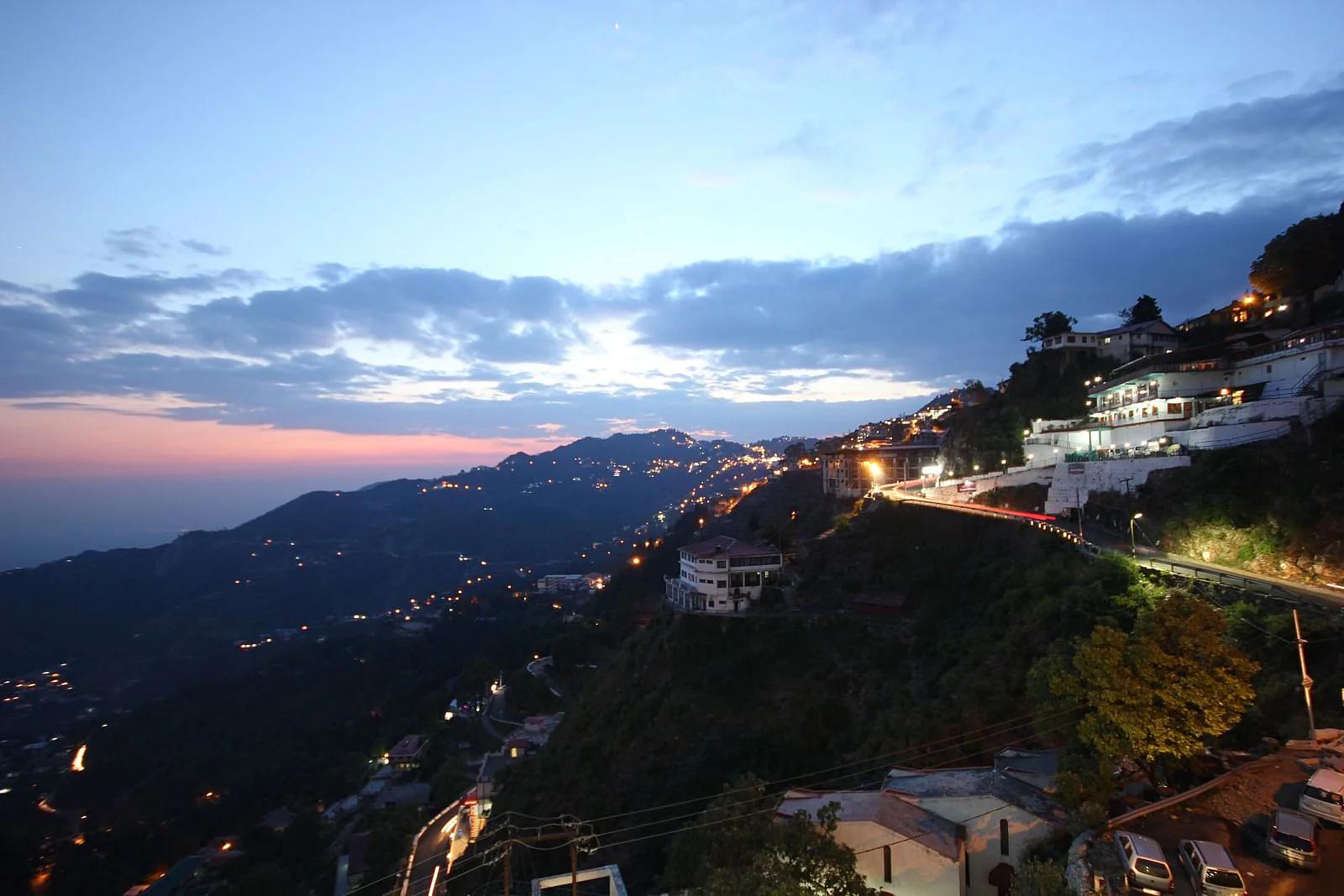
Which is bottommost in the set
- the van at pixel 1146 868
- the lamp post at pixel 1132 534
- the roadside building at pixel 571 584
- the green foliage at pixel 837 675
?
the roadside building at pixel 571 584

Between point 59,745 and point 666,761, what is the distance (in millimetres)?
76475

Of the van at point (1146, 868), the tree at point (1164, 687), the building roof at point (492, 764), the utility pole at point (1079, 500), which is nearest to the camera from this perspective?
the van at point (1146, 868)

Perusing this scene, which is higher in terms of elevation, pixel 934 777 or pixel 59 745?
pixel 934 777

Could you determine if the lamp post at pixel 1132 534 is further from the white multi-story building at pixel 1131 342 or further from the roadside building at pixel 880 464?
the roadside building at pixel 880 464

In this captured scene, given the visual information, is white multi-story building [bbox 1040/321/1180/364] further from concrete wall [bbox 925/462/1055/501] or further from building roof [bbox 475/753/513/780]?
building roof [bbox 475/753/513/780]

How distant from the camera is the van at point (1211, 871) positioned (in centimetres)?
854

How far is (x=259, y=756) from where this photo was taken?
198ft

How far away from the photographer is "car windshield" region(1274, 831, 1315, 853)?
29.9 feet

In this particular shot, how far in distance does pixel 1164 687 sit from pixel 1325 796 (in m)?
2.25

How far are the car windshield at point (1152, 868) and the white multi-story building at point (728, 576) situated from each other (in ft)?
106

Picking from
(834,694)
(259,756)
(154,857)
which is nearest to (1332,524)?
(834,694)

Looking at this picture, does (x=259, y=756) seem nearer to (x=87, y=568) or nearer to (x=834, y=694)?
(x=834, y=694)

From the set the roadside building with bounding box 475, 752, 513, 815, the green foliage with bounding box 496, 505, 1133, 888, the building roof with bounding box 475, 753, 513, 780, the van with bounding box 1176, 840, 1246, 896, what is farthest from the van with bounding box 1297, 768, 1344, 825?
the building roof with bounding box 475, 753, 513, 780

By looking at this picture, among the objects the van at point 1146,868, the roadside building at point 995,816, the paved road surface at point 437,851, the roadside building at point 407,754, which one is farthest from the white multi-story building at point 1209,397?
the roadside building at point 407,754
